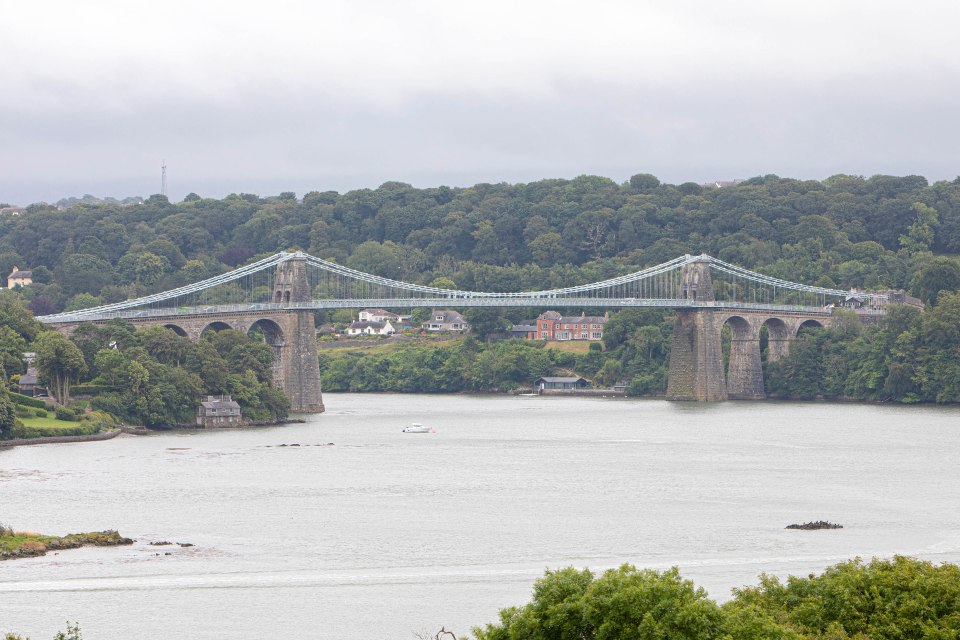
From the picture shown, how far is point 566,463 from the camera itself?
4609 centimetres

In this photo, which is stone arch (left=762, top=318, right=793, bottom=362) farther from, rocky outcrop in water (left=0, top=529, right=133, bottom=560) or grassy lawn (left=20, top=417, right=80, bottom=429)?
rocky outcrop in water (left=0, top=529, right=133, bottom=560)

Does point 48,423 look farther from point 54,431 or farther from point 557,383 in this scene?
point 557,383

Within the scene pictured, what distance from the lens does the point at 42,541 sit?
3047cm

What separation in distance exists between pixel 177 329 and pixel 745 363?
2723 centimetres

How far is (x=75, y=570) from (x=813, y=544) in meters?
13.0

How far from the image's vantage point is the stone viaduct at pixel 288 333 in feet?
220

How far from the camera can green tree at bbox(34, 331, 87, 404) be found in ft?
178

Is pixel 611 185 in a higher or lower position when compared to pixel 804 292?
higher

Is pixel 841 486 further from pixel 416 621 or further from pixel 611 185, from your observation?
pixel 611 185

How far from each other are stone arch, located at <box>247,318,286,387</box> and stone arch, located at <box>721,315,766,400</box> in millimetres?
21222

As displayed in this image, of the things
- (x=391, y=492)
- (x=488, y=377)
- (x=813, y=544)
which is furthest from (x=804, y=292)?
(x=813, y=544)

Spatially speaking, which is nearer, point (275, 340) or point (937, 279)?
point (275, 340)

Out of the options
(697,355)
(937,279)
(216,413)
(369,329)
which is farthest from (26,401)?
(369,329)

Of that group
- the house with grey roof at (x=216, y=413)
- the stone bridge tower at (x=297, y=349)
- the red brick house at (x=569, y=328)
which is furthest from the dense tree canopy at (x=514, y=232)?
the house with grey roof at (x=216, y=413)
